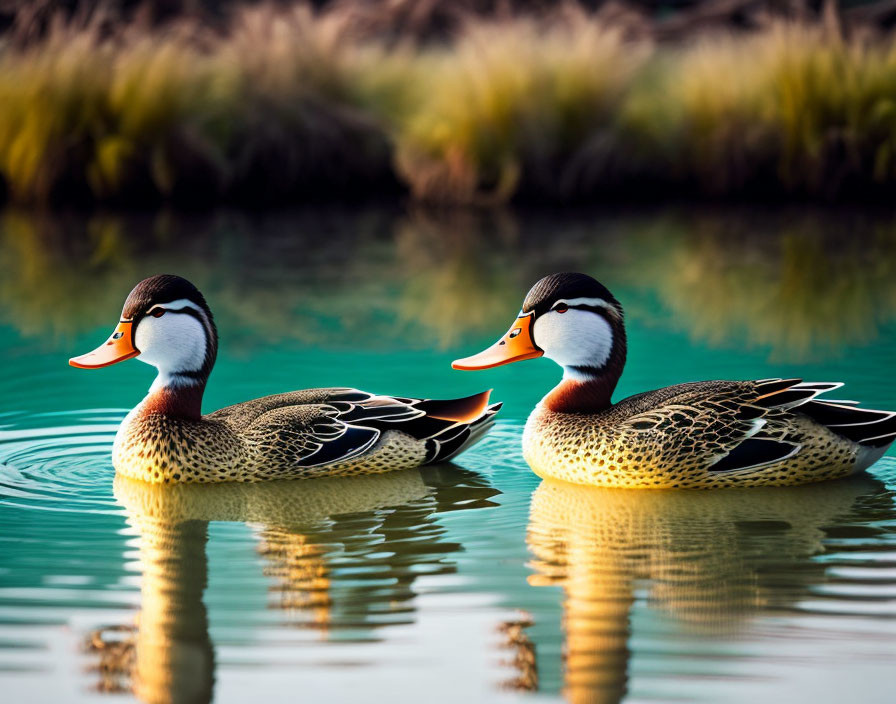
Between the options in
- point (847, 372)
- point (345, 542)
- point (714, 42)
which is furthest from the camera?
point (714, 42)

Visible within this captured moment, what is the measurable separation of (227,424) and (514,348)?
135cm

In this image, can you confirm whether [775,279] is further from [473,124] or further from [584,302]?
A: [584,302]

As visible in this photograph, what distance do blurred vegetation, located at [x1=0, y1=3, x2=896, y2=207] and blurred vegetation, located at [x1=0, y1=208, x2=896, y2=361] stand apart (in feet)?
2.86

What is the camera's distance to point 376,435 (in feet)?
22.2

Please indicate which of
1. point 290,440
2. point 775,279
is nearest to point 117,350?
point 290,440

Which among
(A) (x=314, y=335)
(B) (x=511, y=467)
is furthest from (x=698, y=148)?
(B) (x=511, y=467)

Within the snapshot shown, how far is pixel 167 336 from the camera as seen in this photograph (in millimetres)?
6762

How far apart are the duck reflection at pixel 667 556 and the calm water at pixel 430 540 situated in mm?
16

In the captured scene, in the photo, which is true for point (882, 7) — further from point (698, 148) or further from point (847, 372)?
point (847, 372)

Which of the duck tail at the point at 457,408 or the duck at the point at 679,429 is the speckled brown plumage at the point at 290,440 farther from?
the duck at the point at 679,429

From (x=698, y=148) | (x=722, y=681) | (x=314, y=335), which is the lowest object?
(x=722, y=681)

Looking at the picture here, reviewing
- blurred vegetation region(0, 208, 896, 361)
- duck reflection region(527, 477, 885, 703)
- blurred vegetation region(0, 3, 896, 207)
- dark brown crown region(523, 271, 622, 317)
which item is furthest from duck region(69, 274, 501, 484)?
blurred vegetation region(0, 3, 896, 207)

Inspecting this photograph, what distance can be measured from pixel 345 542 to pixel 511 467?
1513mm

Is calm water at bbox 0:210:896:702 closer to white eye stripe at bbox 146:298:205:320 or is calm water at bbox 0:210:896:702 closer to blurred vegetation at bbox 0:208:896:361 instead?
blurred vegetation at bbox 0:208:896:361
